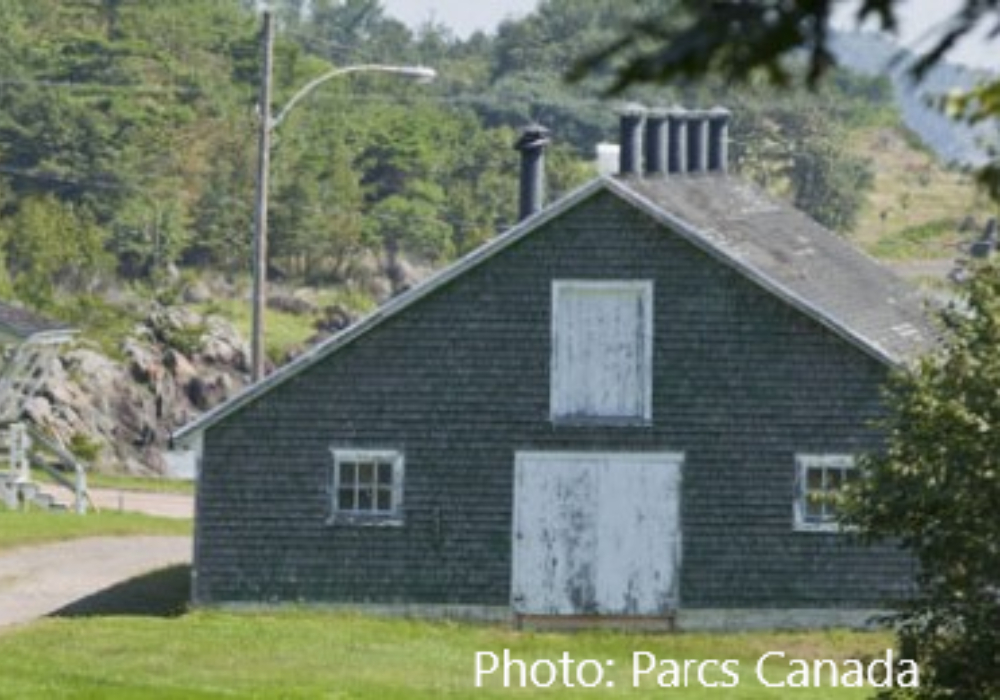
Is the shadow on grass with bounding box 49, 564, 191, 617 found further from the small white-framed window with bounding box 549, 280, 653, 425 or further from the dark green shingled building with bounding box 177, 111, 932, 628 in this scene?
the small white-framed window with bounding box 549, 280, 653, 425

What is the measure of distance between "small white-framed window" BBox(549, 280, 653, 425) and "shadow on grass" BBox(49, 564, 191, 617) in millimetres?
4937

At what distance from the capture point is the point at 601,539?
32.7 m

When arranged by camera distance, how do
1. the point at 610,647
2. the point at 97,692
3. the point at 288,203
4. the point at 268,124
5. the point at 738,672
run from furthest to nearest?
the point at 288,203, the point at 268,124, the point at 610,647, the point at 738,672, the point at 97,692

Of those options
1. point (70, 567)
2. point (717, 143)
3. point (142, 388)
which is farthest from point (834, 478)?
point (142, 388)

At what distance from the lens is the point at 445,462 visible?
32.8 meters

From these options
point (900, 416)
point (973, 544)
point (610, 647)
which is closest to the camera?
point (973, 544)

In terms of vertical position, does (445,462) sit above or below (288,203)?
below

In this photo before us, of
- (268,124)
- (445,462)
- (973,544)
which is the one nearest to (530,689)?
(445,462)

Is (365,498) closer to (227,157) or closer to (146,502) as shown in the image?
(146,502)

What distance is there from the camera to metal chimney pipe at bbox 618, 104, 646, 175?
3816 cm

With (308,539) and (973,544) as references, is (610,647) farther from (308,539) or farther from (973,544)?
(973,544)

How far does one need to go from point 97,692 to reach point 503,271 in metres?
9.26

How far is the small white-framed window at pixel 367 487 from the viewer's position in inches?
1298

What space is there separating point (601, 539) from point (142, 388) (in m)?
38.5
